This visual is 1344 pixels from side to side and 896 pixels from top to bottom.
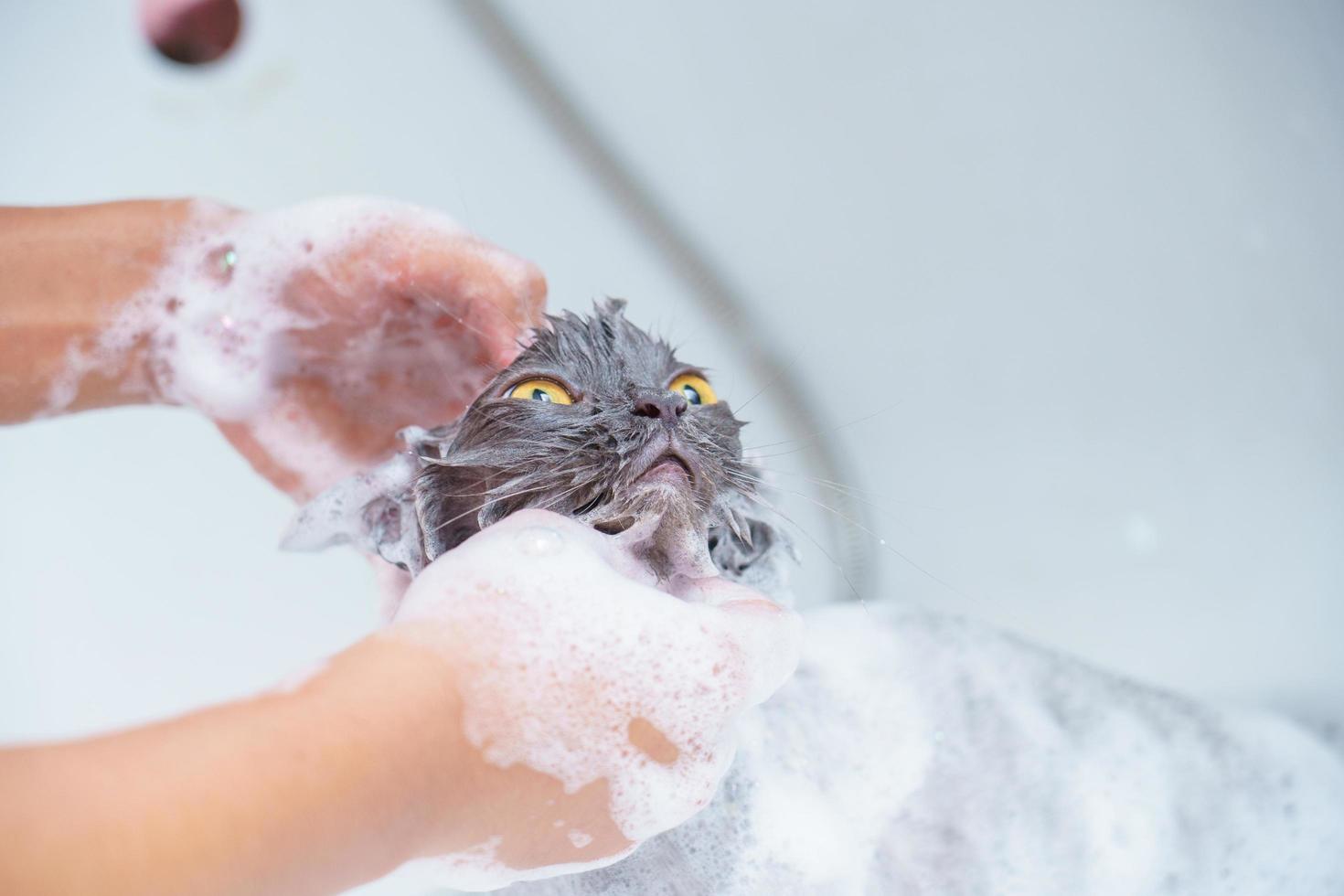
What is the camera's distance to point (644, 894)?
3.59 feet

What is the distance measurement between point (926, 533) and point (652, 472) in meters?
1.49

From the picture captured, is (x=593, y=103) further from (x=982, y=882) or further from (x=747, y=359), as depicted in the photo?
(x=982, y=882)

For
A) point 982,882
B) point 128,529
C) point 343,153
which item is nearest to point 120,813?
point 982,882

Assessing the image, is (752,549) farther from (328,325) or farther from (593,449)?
(328,325)

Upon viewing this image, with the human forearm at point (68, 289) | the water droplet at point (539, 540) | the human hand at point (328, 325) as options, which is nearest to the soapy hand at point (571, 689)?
the water droplet at point (539, 540)

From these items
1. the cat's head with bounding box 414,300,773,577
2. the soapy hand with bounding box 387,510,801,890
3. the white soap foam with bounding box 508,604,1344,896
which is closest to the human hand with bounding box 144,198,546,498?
the cat's head with bounding box 414,300,773,577

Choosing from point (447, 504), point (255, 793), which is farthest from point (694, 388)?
point (255, 793)

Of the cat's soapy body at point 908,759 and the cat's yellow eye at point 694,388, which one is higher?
the cat's yellow eye at point 694,388

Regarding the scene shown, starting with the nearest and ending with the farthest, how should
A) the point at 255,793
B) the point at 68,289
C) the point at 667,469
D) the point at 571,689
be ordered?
1. the point at 255,793
2. the point at 571,689
3. the point at 667,469
4. the point at 68,289

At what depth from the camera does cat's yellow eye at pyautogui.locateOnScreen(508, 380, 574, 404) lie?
1.08 m

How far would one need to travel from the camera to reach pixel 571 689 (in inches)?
31.6

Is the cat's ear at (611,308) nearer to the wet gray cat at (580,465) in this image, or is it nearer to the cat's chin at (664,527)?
the wet gray cat at (580,465)

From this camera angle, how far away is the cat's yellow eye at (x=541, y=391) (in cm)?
108

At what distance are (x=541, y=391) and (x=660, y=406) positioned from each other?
0.56 feet
